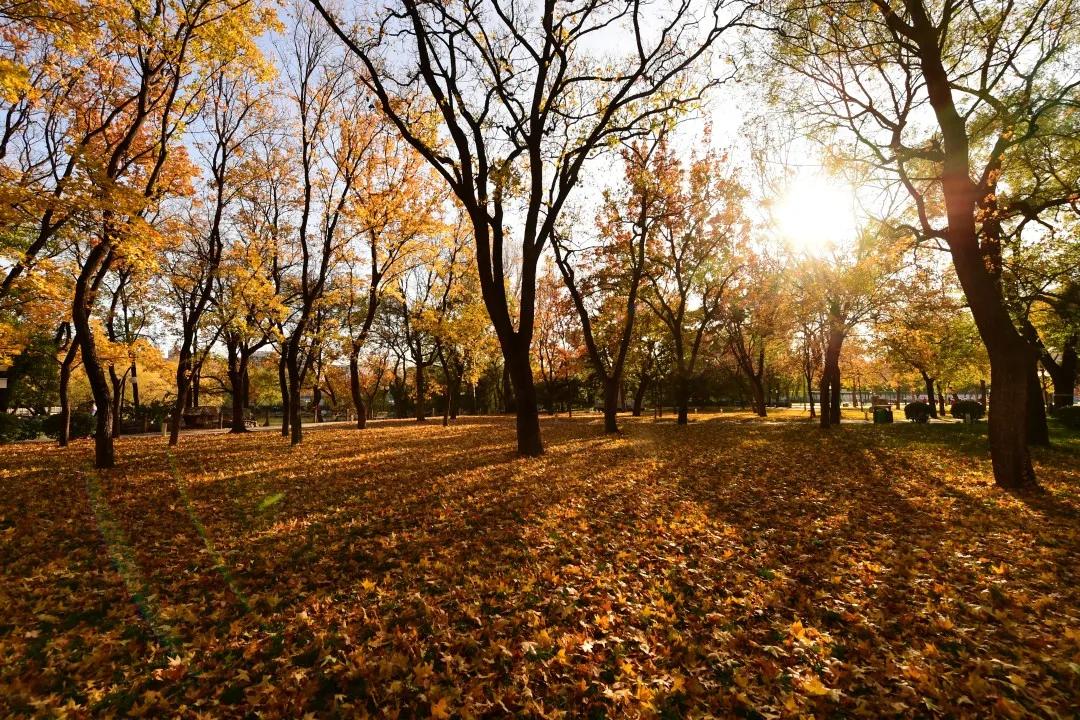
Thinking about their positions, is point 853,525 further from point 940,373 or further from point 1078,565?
point 940,373

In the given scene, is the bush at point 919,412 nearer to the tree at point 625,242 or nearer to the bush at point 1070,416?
the bush at point 1070,416

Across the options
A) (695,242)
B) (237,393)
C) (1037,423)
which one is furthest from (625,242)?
(237,393)

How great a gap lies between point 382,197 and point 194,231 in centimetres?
894

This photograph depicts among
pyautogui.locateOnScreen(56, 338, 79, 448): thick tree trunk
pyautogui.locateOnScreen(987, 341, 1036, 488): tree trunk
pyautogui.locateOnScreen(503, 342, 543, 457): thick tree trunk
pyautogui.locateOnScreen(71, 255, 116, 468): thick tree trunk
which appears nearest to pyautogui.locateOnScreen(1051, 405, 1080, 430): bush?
pyautogui.locateOnScreen(987, 341, 1036, 488): tree trunk

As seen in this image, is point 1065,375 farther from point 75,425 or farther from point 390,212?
point 75,425

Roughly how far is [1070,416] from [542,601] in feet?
93.0

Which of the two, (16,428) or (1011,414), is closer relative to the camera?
(1011,414)

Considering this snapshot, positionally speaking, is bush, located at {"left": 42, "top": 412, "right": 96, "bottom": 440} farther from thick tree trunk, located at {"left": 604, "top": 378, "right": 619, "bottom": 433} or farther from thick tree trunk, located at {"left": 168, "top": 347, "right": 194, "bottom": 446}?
thick tree trunk, located at {"left": 604, "top": 378, "right": 619, "bottom": 433}

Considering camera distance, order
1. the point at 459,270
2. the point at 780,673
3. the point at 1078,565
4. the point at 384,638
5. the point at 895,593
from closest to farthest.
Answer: the point at 780,673 < the point at 384,638 < the point at 895,593 < the point at 1078,565 < the point at 459,270

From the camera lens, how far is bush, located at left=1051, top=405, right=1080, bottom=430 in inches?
774

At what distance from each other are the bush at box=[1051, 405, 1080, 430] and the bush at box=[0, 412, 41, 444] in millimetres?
47240

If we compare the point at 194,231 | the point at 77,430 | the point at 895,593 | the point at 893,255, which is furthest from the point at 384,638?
the point at 77,430

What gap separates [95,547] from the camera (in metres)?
5.84

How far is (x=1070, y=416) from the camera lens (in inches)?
797
